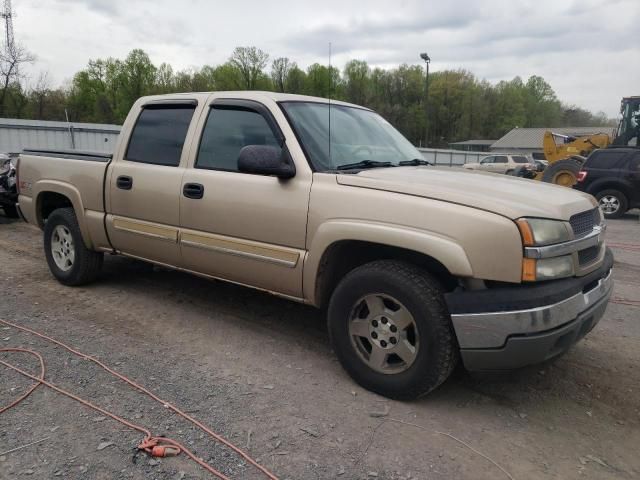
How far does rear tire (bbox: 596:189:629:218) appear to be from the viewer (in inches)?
494

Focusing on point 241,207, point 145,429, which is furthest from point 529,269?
point 145,429

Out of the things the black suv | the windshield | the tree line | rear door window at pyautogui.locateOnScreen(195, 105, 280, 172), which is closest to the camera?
the windshield

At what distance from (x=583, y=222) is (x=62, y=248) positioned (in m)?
4.89

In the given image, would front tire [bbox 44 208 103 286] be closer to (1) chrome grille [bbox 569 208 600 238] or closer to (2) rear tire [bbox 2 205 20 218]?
(1) chrome grille [bbox 569 208 600 238]

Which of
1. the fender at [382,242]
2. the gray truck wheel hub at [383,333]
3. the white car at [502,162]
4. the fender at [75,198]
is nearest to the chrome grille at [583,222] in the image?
the fender at [382,242]

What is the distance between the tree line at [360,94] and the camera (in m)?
54.3

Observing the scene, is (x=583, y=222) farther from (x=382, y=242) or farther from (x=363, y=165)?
(x=363, y=165)

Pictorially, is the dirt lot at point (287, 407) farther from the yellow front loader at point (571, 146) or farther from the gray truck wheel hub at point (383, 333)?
the yellow front loader at point (571, 146)

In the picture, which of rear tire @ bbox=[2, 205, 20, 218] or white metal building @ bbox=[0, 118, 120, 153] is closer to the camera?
rear tire @ bbox=[2, 205, 20, 218]

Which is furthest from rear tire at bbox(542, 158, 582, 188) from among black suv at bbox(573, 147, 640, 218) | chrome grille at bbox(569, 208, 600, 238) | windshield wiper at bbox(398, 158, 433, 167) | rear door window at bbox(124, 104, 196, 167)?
rear door window at bbox(124, 104, 196, 167)

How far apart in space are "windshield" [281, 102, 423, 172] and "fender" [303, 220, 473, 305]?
20.0 inches

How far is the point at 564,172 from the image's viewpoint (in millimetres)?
15445

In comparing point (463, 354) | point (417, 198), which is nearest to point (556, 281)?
point (463, 354)

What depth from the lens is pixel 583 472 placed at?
253 cm
